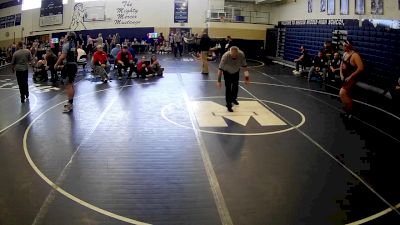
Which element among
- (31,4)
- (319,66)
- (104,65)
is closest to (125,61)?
(104,65)

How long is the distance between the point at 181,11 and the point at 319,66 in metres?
14.9

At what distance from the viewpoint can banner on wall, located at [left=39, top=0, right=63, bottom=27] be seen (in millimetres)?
27984

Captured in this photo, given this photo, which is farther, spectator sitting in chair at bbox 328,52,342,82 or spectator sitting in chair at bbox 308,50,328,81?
spectator sitting in chair at bbox 308,50,328,81

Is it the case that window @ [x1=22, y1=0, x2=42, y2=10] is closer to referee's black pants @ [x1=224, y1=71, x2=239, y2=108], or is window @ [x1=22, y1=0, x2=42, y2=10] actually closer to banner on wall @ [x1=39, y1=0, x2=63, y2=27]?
banner on wall @ [x1=39, y1=0, x2=63, y2=27]

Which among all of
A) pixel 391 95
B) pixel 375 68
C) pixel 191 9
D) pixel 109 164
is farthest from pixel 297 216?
pixel 191 9

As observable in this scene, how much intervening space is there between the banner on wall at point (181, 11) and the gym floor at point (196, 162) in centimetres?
1766

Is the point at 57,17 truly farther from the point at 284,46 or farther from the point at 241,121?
the point at 241,121

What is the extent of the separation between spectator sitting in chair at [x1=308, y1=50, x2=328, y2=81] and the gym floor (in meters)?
3.89

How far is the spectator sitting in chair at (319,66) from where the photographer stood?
1430 cm

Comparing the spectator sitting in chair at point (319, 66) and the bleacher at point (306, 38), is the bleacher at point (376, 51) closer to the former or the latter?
the bleacher at point (306, 38)

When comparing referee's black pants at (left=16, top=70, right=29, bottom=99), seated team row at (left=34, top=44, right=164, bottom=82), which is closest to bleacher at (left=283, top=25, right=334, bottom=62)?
seated team row at (left=34, top=44, right=164, bottom=82)

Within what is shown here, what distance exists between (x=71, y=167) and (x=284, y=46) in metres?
18.4

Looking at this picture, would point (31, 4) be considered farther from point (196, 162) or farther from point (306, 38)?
point (196, 162)

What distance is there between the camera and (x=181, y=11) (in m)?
27.3
